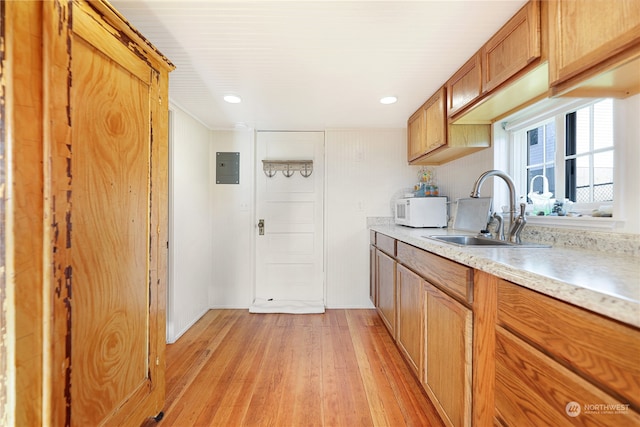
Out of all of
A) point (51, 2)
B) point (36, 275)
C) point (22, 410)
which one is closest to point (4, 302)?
point (36, 275)

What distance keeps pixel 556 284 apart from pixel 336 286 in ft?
8.33

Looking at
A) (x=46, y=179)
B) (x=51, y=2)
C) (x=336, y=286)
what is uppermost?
(x=51, y=2)

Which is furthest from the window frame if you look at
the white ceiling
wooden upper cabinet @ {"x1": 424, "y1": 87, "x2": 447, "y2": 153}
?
the white ceiling

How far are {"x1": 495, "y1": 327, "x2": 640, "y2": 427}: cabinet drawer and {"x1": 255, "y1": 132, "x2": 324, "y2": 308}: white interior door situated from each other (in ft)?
7.73

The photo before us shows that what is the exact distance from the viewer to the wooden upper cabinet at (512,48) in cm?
117

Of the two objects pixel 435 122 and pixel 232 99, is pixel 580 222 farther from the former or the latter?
pixel 232 99

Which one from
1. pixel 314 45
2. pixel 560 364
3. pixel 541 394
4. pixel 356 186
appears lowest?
pixel 541 394

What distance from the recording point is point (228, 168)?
10.2 feet

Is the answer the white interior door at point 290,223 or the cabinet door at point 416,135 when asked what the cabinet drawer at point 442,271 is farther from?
the white interior door at point 290,223

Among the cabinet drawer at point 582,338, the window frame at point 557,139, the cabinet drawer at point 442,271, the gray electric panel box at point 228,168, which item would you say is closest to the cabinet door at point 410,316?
the cabinet drawer at point 442,271

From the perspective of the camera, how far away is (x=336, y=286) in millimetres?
3111

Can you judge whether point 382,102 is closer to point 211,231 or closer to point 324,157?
point 324,157

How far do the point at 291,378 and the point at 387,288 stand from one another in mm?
1059

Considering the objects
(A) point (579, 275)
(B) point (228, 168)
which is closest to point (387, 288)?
(A) point (579, 275)
